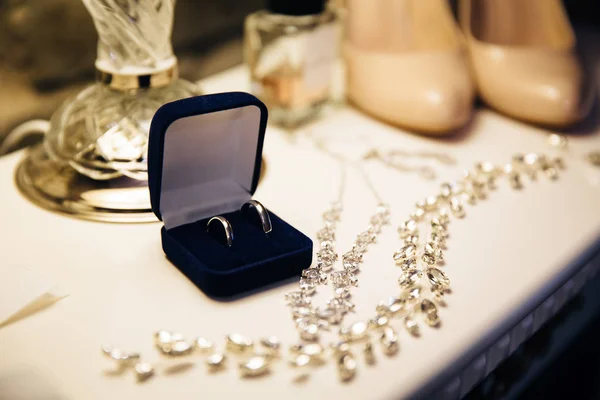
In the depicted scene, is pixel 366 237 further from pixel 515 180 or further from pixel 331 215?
pixel 515 180

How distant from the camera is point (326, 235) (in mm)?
476

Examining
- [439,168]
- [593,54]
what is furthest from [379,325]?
[593,54]

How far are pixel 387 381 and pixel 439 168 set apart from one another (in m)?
0.30

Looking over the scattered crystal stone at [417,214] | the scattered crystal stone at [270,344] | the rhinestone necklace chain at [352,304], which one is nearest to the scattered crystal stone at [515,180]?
the rhinestone necklace chain at [352,304]

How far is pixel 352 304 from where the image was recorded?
40 cm

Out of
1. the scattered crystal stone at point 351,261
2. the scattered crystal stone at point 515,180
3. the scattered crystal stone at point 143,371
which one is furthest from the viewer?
the scattered crystal stone at point 515,180

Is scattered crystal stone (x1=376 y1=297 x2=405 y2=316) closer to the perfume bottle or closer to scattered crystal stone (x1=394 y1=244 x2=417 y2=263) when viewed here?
scattered crystal stone (x1=394 y1=244 x2=417 y2=263)

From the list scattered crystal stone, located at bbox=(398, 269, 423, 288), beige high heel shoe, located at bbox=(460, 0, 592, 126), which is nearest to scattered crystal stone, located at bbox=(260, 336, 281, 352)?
scattered crystal stone, located at bbox=(398, 269, 423, 288)

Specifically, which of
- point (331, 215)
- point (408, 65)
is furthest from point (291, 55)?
point (331, 215)

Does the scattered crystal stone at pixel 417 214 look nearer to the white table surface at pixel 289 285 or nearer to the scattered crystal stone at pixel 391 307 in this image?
the white table surface at pixel 289 285

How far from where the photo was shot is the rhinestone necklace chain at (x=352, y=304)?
0.35 meters

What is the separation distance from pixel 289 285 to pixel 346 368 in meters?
0.09

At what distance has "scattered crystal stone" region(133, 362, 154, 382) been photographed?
0.34m

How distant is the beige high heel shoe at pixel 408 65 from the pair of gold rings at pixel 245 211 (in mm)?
261
